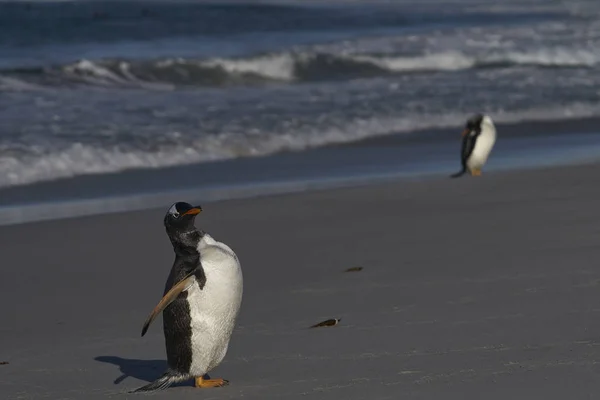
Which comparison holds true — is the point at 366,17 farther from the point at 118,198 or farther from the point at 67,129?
the point at 118,198

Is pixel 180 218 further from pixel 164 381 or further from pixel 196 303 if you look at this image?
pixel 164 381

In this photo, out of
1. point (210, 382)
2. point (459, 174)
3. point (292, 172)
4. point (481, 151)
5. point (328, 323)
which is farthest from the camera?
point (292, 172)

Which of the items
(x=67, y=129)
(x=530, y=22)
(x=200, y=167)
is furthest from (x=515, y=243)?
(x=530, y=22)

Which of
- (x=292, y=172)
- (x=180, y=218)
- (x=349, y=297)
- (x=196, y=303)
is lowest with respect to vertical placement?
(x=292, y=172)

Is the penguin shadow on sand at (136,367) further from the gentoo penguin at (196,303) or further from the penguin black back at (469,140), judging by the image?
the penguin black back at (469,140)

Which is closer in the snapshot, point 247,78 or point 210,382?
point 210,382

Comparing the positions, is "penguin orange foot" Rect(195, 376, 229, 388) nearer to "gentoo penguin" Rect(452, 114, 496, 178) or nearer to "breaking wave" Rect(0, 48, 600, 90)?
"gentoo penguin" Rect(452, 114, 496, 178)

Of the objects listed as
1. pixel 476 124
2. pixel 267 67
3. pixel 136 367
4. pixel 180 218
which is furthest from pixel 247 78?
pixel 180 218

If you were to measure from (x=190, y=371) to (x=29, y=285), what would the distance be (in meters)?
1.82

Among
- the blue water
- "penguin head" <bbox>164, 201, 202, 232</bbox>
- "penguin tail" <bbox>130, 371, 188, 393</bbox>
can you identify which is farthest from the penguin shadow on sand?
the blue water

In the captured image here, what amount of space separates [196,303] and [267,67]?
14602mm

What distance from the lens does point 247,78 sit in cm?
1711

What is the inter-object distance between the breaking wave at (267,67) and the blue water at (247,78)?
0.04 meters

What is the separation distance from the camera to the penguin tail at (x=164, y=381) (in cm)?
363
